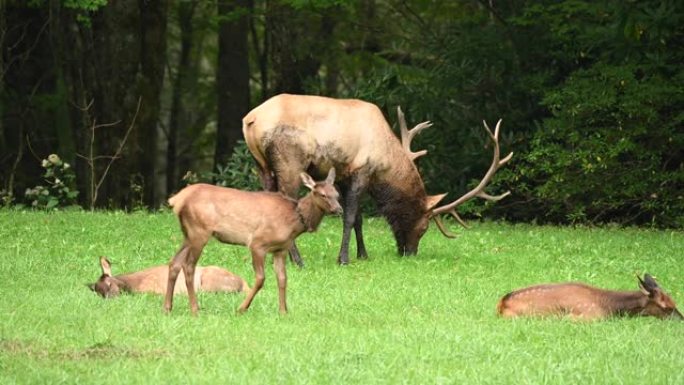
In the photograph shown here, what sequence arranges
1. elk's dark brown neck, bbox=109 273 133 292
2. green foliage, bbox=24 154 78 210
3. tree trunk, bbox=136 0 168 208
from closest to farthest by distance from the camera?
elk's dark brown neck, bbox=109 273 133 292
green foliage, bbox=24 154 78 210
tree trunk, bbox=136 0 168 208

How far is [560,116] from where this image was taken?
2159 centimetres

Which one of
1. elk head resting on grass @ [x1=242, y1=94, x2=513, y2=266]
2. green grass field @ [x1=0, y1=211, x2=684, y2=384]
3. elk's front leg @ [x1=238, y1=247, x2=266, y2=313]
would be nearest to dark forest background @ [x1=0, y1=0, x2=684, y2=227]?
green grass field @ [x1=0, y1=211, x2=684, y2=384]

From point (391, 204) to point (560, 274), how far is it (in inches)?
97.8

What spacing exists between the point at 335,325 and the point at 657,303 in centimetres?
251

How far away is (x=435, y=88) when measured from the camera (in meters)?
23.8

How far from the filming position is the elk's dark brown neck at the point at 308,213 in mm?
11016

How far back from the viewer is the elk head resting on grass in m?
15.0

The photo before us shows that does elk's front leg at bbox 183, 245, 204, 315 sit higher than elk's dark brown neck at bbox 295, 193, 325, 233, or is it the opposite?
elk's dark brown neck at bbox 295, 193, 325, 233

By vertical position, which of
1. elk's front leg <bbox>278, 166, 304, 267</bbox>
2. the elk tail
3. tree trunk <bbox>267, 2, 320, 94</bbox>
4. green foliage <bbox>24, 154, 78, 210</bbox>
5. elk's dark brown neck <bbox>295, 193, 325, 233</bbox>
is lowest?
green foliage <bbox>24, 154, 78, 210</bbox>

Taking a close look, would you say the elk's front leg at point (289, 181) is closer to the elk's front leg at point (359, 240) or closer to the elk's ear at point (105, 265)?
the elk's front leg at point (359, 240)

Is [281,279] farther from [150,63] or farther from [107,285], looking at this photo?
[150,63]

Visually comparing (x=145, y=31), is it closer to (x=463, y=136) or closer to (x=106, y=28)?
(x=106, y=28)

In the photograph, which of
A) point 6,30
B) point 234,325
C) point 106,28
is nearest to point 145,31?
point 106,28

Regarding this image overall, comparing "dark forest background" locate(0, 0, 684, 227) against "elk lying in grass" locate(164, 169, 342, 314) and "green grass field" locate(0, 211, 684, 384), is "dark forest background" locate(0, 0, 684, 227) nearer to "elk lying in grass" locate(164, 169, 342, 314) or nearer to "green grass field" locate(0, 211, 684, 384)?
"green grass field" locate(0, 211, 684, 384)
